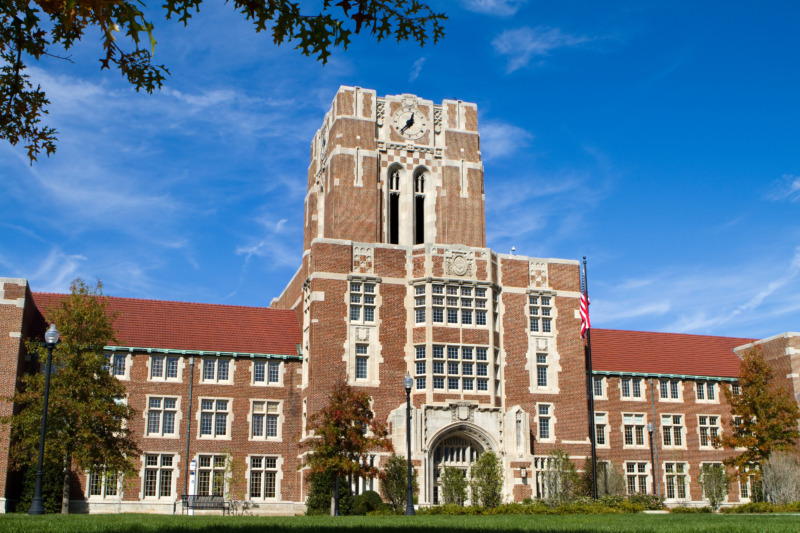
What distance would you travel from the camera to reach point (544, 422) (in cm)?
4547

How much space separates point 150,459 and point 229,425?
4.23m

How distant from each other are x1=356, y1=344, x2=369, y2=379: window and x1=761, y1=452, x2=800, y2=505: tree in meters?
22.0

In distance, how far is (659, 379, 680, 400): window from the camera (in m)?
52.3

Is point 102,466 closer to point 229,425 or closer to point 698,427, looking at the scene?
point 229,425

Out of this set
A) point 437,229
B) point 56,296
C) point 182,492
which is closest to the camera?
point 182,492

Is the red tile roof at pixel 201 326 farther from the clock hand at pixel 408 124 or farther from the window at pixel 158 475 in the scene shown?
the clock hand at pixel 408 124

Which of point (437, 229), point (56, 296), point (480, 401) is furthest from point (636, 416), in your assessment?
point (56, 296)

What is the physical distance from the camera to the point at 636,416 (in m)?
51.1

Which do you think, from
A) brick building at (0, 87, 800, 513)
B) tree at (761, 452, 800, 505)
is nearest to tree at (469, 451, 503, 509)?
brick building at (0, 87, 800, 513)

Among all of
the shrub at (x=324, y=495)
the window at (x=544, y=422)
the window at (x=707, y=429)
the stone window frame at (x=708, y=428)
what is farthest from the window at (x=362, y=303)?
the window at (x=707, y=429)

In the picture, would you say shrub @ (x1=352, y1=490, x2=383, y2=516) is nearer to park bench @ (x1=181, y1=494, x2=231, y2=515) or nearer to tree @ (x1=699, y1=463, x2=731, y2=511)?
park bench @ (x1=181, y1=494, x2=231, y2=515)

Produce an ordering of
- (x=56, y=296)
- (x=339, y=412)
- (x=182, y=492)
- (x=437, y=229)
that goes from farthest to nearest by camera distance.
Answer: (x=437, y=229), (x=56, y=296), (x=182, y=492), (x=339, y=412)

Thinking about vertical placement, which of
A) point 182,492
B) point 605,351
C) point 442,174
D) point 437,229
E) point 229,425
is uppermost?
point 442,174

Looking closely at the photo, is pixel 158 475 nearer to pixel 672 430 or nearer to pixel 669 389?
pixel 672 430
